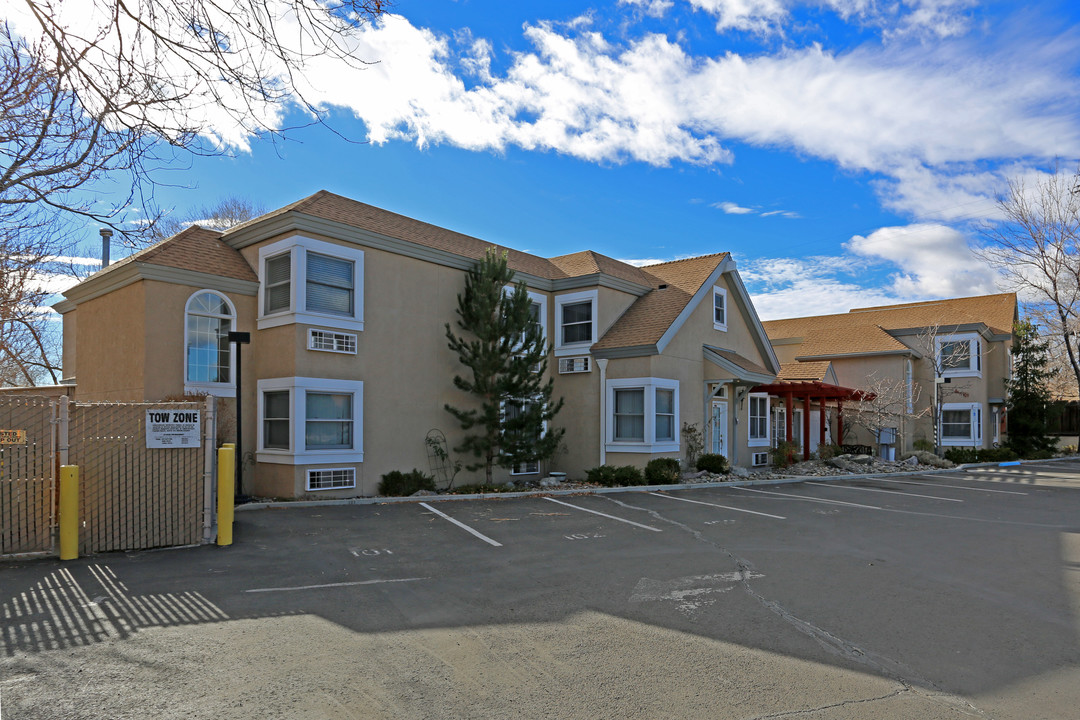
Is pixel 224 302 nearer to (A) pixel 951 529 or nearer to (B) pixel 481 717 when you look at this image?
(B) pixel 481 717

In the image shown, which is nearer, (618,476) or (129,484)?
(129,484)

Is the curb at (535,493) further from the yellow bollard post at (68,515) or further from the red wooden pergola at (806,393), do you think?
the yellow bollard post at (68,515)

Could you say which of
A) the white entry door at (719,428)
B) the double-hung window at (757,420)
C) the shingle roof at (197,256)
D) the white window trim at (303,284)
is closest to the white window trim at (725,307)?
the white entry door at (719,428)

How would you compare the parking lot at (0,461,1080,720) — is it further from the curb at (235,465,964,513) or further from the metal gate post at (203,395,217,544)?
the curb at (235,465,964,513)

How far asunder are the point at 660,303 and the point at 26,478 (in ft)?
54.3

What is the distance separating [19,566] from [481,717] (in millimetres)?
6816

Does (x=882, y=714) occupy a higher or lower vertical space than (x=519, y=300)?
lower

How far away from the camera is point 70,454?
900cm

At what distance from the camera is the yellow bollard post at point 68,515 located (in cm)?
847

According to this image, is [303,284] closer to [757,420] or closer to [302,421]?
[302,421]

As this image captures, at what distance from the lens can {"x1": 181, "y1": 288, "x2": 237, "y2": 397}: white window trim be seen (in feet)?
47.8

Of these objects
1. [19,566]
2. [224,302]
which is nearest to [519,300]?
[224,302]

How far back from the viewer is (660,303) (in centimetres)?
2131

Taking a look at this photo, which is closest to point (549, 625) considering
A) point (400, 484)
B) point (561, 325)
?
point (400, 484)
